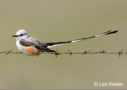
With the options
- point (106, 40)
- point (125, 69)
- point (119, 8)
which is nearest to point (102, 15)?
point (119, 8)

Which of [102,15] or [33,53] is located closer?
[33,53]

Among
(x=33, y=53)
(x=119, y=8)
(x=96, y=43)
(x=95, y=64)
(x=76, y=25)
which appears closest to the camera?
(x=33, y=53)

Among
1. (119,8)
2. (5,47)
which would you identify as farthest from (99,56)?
(119,8)

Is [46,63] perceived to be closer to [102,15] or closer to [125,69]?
[125,69]

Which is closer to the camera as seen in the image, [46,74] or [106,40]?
[46,74]

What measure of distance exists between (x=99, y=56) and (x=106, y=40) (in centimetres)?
169

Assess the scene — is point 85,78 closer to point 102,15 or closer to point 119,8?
point 102,15

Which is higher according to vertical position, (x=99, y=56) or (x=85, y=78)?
(x=99, y=56)

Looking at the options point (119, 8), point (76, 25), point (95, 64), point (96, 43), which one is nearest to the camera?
point (95, 64)

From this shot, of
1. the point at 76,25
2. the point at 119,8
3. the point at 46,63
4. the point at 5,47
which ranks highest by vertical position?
the point at 119,8

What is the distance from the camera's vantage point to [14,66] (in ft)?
36.7

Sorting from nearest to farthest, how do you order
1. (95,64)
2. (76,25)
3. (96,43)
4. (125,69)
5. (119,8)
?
(125,69) < (95,64) < (96,43) < (76,25) < (119,8)

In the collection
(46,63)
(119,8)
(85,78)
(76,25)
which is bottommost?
(85,78)

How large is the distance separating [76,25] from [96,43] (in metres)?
4.12
